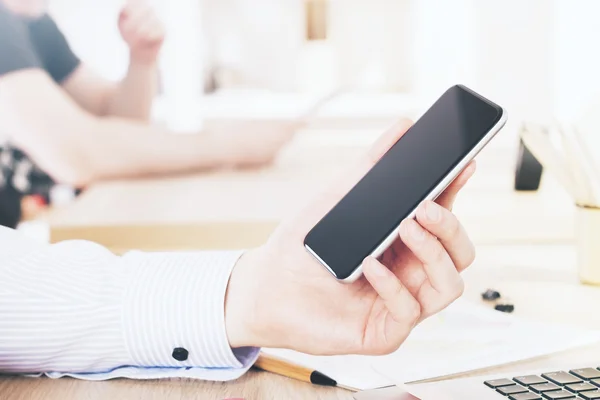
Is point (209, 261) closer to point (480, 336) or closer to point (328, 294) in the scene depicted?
point (328, 294)

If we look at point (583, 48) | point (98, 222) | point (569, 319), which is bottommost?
point (98, 222)

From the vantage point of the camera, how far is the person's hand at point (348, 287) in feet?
1.42

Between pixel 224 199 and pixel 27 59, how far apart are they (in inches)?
20.5

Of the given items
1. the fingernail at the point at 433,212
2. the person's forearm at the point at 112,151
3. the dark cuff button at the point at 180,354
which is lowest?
the person's forearm at the point at 112,151

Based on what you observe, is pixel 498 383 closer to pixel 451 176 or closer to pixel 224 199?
pixel 451 176

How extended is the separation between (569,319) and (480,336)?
0.11m

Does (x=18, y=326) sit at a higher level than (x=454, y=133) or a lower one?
lower

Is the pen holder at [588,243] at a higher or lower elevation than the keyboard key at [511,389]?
lower

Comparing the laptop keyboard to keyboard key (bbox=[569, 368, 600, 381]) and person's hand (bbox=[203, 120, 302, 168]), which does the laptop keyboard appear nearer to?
keyboard key (bbox=[569, 368, 600, 381])

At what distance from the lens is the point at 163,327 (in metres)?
0.52

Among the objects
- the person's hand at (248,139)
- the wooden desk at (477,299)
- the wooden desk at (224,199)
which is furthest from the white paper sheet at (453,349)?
the person's hand at (248,139)

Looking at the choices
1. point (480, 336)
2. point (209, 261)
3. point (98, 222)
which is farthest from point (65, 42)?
point (480, 336)

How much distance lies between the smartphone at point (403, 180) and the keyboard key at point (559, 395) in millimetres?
134

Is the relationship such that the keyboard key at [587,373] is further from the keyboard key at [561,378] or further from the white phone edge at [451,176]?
the white phone edge at [451,176]
